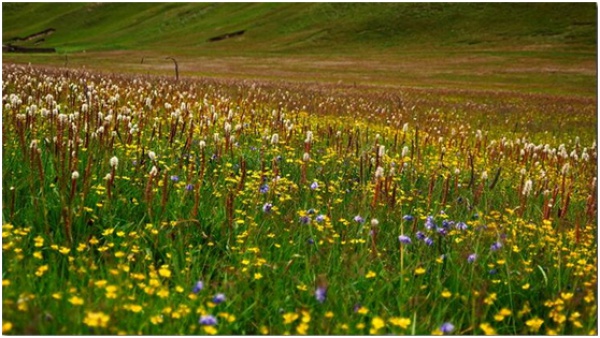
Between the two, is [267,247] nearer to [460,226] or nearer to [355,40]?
[460,226]

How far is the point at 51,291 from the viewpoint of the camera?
314 cm

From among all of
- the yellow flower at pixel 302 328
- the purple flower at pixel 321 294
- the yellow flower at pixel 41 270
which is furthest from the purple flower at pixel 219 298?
the yellow flower at pixel 41 270

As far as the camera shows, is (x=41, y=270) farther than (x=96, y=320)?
Yes

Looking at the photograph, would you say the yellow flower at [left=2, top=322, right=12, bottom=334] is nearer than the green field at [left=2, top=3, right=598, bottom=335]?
Yes

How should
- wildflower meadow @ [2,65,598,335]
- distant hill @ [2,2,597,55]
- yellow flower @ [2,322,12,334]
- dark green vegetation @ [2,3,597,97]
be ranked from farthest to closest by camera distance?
1. distant hill @ [2,2,597,55]
2. dark green vegetation @ [2,3,597,97]
3. wildflower meadow @ [2,65,598,335]
4. yellow flower @ [2,322,12,334]

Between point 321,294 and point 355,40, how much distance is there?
114 m

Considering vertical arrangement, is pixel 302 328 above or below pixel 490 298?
above

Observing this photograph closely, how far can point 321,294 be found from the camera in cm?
328

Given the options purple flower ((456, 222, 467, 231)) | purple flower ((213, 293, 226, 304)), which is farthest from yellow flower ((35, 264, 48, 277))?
purple flower ((456, 222, 467, 231))

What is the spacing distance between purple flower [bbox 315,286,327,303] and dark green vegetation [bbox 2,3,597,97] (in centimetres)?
4893

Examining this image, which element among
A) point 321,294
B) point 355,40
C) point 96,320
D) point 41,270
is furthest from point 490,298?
point 355,40

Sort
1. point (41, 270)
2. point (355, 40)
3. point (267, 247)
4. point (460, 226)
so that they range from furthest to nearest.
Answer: point (355, 40) < point (460, 226) < point (267, 247) < point (41, 270)

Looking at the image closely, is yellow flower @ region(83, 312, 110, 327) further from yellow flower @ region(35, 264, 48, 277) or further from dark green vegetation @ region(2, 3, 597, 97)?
dark green vegetation @ region(2, 3, 597, 97)

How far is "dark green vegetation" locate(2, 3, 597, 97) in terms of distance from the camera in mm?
66938
